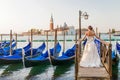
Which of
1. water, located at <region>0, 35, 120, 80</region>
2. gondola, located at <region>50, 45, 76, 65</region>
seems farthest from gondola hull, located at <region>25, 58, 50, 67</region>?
gondola, located at <region>50, 45, 76, 65</region>

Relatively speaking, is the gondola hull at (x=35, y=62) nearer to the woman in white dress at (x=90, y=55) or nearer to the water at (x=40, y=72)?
the water at (x=40, y=72)

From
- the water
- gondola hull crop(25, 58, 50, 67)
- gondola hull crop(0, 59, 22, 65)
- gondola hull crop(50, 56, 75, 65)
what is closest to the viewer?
the water

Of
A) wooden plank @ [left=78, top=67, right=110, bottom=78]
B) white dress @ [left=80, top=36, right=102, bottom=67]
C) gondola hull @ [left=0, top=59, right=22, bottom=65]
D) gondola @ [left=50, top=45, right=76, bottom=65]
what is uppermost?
white dress @ [left=80, top=36, right=102, bottom=67]

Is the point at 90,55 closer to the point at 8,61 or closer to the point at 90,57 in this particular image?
the point at 90,57

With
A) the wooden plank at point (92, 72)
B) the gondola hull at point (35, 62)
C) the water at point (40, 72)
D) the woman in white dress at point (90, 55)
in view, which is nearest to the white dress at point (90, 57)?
the woman in white dress at point (90, 55)

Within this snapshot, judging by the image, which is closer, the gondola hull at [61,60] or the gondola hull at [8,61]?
the gondola hull at [61,60]

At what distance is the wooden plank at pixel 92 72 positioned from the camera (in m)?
6.44

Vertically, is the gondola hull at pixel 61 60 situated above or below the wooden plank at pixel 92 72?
below

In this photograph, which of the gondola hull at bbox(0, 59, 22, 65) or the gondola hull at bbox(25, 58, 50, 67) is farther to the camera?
the gondola hull at bbox(0, 59, 22, 65)

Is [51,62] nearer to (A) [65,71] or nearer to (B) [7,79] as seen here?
(A) [65,71]

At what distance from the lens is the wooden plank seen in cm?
644

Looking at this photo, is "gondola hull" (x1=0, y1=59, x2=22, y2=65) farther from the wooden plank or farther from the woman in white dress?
the wooden plank

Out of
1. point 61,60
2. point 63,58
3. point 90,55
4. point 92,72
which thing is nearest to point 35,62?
point 61,60

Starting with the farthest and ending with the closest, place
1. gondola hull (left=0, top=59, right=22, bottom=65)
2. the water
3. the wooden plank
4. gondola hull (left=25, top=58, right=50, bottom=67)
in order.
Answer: gondola hull (left=0, top=59, right=22, bottom=65)
gondola hull (left=25, top=58, right=50, bottom=67)
the water
the wooden plank
